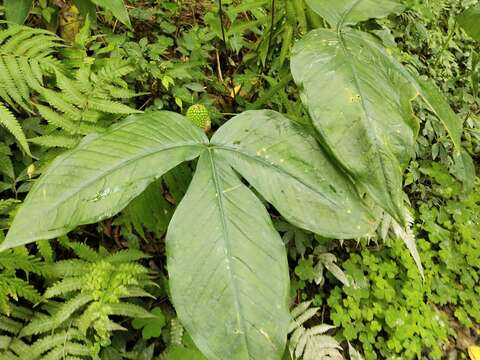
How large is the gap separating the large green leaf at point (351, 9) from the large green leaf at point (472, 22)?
31cm

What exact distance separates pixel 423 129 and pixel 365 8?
1758mm

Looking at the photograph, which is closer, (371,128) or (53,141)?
(371,128)

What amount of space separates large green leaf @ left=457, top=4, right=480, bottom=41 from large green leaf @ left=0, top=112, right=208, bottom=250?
1.05 m

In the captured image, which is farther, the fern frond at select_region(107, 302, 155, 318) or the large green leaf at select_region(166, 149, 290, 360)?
the fern frond at select_region(107, 302, 155, 318)

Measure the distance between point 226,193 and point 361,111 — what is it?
0.38 meters

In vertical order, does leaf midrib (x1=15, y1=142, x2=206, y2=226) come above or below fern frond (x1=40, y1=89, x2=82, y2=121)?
above

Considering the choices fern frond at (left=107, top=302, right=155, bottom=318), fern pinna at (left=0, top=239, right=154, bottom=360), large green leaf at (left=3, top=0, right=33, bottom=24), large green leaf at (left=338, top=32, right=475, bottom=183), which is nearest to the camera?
large green leaf at (left=338, top=32, right=475, bottom=183)

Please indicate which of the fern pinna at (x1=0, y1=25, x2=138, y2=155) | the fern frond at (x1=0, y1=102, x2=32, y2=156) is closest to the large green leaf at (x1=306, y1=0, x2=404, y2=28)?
the fern pinna at (x1=0, y1=25, x2=138, y2=155)

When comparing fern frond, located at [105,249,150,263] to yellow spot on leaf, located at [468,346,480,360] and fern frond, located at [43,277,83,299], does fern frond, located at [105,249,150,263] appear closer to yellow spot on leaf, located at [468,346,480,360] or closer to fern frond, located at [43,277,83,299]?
fern frond, located at [43,277,83,299]

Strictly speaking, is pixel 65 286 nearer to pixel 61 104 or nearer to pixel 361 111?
pixel 61 104

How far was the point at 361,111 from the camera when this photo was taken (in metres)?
0.94

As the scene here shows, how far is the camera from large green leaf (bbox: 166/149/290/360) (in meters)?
0.79

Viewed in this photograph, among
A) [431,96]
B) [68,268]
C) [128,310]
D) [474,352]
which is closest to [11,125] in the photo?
[68,268]

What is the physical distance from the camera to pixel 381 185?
0.90m
